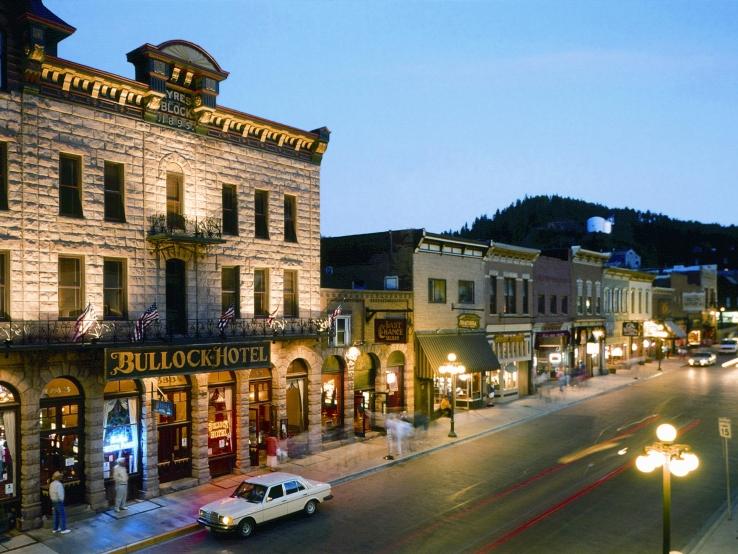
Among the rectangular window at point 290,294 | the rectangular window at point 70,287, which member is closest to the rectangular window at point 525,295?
the rectangular window at point 290,294

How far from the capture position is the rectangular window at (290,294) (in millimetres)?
26703

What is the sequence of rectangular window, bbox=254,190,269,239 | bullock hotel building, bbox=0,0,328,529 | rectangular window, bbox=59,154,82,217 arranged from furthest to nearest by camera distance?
1. rectangular window, bbox=254,190,269,239
2. rectangular window, bbox=59,154,82,217
3. bullock hotel building, bbox=0,0,328,529

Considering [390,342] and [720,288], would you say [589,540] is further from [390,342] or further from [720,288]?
[720,288]

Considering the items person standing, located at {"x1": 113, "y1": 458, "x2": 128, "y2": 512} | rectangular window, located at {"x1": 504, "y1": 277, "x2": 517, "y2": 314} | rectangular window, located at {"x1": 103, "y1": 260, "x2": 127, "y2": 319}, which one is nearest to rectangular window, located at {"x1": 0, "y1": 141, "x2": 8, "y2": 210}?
rectangular window, located at {"x1": 103, "y1": 260, "x2": 127, "y2": 319}

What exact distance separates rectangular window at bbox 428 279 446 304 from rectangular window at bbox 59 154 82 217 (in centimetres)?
1985

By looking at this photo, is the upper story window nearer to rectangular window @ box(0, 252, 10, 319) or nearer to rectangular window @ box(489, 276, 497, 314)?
rectangular window @ box(0, 252, 10, 319)

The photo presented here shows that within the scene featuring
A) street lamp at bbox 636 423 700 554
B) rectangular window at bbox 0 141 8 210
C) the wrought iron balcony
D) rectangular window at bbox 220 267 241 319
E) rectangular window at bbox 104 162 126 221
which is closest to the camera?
street lamp at bbox 636 423 700 554

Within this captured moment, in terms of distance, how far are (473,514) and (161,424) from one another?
36.7 ft

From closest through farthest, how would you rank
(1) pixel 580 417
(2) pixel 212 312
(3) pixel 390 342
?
(2) pixel 212 312, (3) pixel 390 342, (1) pixel 580 417

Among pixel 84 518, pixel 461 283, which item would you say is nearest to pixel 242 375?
pixel 84 518

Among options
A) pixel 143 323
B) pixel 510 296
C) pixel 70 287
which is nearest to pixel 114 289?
pixel 70 287

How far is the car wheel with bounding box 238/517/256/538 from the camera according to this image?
16812mm

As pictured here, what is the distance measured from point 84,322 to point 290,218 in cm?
1058

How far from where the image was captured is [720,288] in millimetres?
119688
